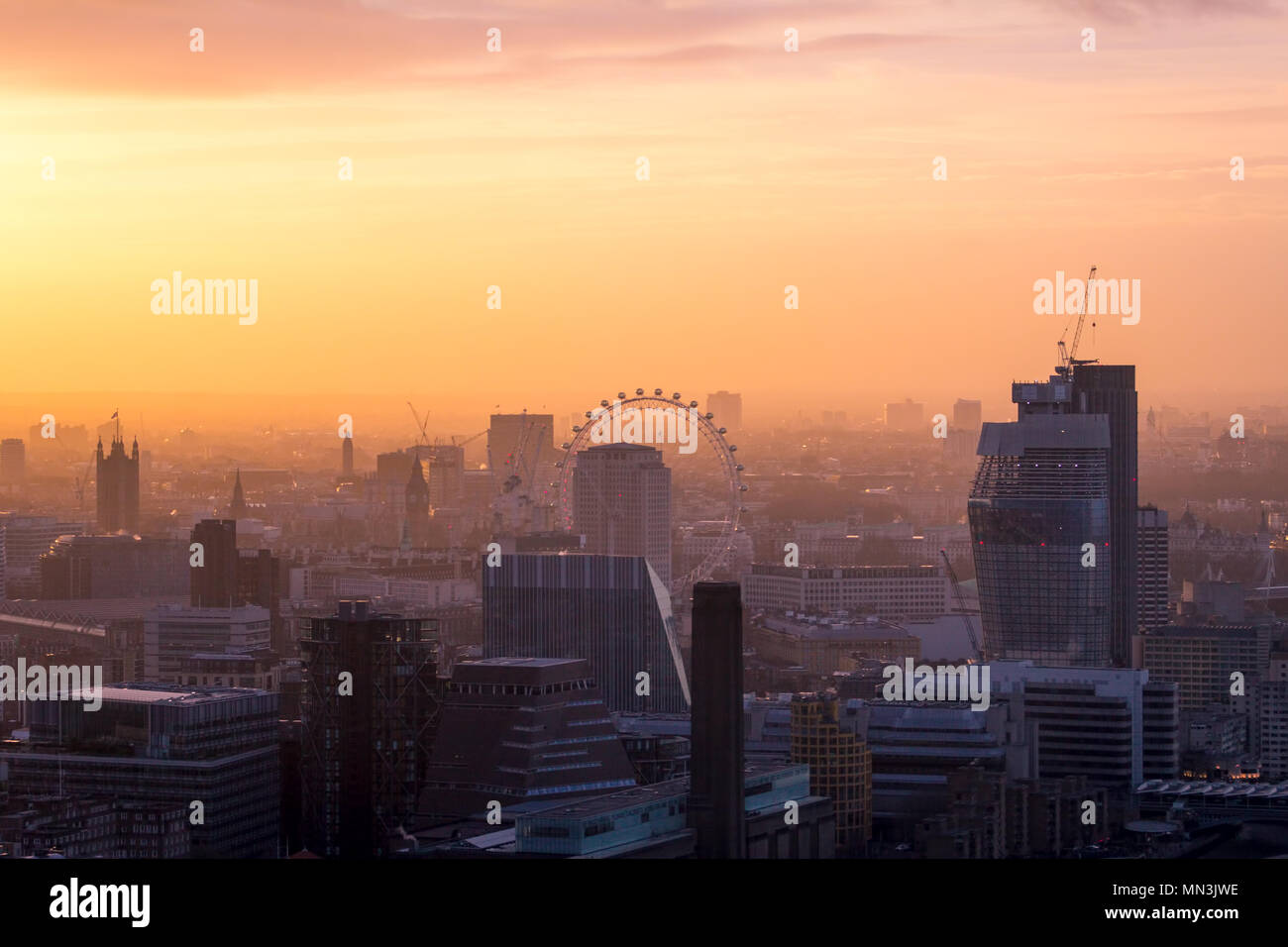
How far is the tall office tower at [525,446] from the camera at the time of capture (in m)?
73.9

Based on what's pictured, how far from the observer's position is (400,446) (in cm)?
8400

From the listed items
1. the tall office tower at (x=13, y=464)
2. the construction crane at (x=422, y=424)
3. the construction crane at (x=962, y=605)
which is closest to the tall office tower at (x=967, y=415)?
the construction crane at (x=962, y=605)

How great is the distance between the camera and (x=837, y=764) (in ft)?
100

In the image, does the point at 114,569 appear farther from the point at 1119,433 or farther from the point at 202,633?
the point at 1119,433

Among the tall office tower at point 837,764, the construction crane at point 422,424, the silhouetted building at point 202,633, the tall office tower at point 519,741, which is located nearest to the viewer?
the tall office tower at point 519,741

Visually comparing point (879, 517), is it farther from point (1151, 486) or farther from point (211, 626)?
point (211, 626)

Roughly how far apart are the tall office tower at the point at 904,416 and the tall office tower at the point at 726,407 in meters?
5.58

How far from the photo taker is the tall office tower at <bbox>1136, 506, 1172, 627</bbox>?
52.8 m

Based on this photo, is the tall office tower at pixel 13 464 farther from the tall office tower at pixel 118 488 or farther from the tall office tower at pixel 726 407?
the tall office tower at pixel 726 407

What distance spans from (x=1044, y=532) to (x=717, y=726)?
83.9ft

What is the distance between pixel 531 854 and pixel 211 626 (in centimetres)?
3189

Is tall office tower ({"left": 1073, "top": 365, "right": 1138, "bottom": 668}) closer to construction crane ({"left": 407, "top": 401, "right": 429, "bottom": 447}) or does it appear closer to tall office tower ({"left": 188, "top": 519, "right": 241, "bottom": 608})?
tall office tower ({"left": 188, "top": 519, "right": 241, "bottom": 608})
